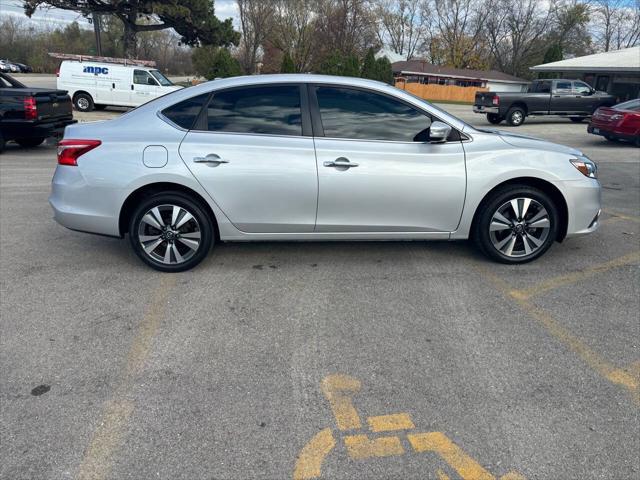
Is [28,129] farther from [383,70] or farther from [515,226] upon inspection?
[383,70]

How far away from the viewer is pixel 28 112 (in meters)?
9.70

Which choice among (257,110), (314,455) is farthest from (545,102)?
(314,455)

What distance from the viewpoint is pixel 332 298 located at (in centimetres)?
401

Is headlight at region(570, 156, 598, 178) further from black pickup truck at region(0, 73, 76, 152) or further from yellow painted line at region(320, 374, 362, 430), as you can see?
black pickup truck at region(0, 73, 76, 152)

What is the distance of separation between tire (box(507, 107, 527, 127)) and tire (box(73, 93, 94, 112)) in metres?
16.2

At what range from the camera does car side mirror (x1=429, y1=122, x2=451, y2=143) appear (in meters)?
4.15

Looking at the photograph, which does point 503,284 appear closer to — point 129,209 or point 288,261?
point 288,261

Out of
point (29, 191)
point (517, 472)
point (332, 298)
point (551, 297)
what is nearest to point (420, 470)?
point (517, 472)

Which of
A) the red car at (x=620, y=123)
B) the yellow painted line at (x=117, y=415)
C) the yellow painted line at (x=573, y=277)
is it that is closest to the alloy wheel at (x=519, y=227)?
the yellow painted line at (x=573, y=277)

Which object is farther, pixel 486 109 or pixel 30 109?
pixel 486 109

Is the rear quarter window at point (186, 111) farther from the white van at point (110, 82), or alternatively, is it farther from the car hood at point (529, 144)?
the white van at point (110, 82)

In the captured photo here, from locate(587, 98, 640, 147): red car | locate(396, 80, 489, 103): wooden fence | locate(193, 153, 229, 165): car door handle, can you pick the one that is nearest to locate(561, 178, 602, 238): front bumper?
locate(193, 153, 229, 165): car door handle

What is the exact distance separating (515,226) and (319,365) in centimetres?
250

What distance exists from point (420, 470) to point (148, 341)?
6.48ft
